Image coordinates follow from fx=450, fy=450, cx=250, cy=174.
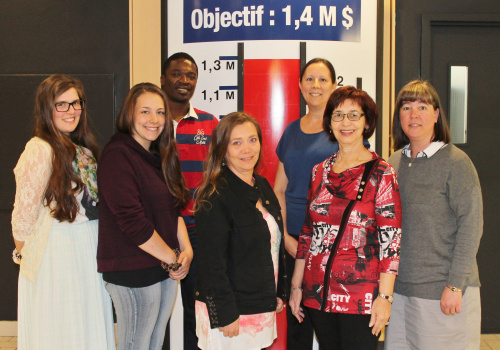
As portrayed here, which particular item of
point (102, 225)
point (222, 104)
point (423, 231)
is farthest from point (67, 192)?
point (423, 231)

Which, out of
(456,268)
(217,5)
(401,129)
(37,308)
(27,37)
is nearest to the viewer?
(456,268)

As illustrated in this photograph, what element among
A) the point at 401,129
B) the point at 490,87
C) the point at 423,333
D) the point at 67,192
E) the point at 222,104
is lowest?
the point at 423,333

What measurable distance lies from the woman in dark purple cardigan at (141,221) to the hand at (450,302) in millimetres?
1091

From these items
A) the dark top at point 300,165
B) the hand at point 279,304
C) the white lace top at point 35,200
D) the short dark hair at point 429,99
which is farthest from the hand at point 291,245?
the white lace top at point 35,200

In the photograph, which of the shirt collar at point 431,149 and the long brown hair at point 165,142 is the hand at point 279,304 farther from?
the shirt collar at point 431,149

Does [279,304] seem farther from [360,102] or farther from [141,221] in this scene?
[360,102]

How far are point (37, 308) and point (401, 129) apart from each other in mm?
1796

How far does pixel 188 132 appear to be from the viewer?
254 cm

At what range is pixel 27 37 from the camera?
3.49 m

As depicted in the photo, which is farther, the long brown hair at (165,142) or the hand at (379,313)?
the long brown hair at (165,142)

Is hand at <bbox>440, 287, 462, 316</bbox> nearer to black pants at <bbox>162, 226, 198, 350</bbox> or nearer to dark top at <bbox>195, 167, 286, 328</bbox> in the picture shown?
dark top at <bbox>195, 167, 286, 328</bbox>

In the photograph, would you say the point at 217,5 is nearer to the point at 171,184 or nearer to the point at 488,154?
the point at 171,184

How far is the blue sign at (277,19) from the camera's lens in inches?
98.9

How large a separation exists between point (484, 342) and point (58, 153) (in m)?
3.29
